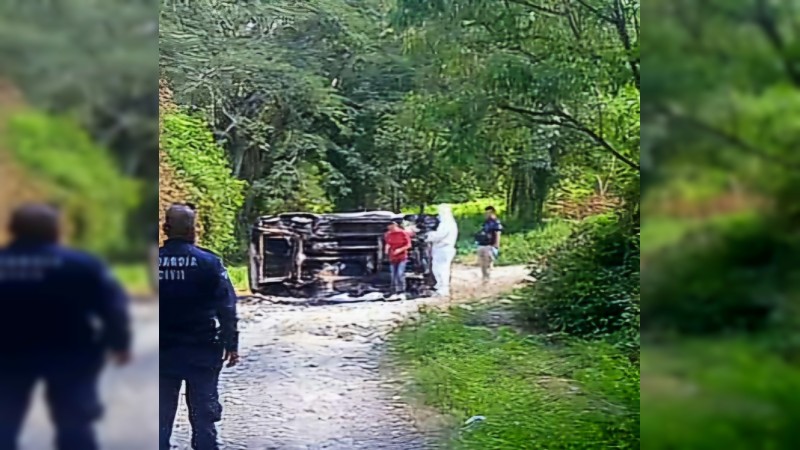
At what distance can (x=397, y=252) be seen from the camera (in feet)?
7.49

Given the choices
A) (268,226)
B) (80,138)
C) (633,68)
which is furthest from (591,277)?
(80,138)

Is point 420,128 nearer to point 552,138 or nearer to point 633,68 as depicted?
point 552,138

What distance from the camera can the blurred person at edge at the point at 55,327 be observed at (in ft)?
2.72

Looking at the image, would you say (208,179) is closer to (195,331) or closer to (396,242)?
(195,331)

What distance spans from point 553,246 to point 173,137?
4.04 ft

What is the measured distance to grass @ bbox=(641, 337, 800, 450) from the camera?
0.92 meters

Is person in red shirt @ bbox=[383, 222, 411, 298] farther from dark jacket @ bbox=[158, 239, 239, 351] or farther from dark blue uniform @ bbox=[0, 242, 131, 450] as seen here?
dark blue uniform @ bbox=[0, 242, 131, 450]

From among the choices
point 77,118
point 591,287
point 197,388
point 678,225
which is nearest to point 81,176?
point 77,118

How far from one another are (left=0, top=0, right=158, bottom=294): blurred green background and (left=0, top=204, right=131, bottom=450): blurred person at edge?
2cm

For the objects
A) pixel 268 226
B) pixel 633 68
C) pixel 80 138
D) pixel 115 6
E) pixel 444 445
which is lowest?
pixel 444 445

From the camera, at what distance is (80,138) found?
0.83m

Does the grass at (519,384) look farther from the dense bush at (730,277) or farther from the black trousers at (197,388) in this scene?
the dense bush at (730,277)

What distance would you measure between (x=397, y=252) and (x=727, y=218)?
1.44 m

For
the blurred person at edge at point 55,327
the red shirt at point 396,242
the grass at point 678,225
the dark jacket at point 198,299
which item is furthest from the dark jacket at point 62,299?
the red shirt at point 396,242
